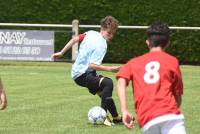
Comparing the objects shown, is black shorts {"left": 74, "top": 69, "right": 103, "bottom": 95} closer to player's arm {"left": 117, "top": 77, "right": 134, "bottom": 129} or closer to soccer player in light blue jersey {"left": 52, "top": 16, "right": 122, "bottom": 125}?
soccer player in light blue jersey {"left": 52, "top": 16, "right": 122, "bottom": 125}

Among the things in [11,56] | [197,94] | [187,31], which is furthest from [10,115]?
[187,31]

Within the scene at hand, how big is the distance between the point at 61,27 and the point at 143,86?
65.1 ft

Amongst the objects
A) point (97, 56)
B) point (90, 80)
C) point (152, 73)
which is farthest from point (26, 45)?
point (152, 73)

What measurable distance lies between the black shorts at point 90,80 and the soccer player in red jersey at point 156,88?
15.6 ft

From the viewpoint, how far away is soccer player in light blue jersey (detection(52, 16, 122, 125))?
10.6 m

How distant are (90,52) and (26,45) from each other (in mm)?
13627

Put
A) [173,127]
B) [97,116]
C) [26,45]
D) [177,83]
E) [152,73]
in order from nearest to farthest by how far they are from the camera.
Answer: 1. [173,127]
2. [152,73]
3. [177,83]
4. [97,116]
5. [26,45]

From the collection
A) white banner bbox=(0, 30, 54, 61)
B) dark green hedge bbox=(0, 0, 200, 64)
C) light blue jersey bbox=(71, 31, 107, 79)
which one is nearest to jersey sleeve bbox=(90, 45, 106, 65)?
light blue jersey bbox=(71, 31, 107, 79)

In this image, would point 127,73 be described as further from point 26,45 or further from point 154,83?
point 26,45

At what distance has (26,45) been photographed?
79.2ft

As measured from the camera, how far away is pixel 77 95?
1497 cm

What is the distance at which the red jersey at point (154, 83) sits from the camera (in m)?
5.96

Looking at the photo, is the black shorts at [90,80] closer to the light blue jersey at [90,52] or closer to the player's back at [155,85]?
the light blue jersey at [90,52]

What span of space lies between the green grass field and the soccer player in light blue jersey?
0.49m
